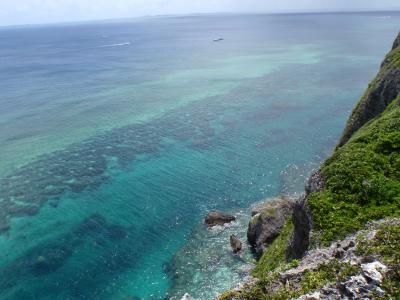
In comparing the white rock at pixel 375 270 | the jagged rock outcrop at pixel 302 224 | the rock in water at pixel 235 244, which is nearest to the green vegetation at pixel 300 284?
the white rock at pixel 375 270

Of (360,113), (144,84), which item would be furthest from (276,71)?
(360,113)

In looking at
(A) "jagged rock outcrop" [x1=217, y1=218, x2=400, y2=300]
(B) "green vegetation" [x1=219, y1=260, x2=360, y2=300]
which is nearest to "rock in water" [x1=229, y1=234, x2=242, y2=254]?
(A) "jagged rock outcrop" [x1=217, y1=218, x2=400, y2=300]

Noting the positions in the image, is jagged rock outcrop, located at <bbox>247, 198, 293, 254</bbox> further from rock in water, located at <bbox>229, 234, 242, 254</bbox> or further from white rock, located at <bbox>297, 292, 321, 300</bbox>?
white rock, located at <bbox>297, 292, 321, 300</bbox>

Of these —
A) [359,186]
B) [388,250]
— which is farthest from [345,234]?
[388,250]

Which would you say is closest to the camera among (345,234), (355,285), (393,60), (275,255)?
(355,285)

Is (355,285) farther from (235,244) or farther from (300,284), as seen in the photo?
(235,244)

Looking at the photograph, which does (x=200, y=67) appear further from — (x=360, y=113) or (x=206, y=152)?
(x=360, y=113)

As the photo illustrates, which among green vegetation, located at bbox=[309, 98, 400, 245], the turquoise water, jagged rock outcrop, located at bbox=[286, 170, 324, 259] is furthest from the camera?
the turquoise water
